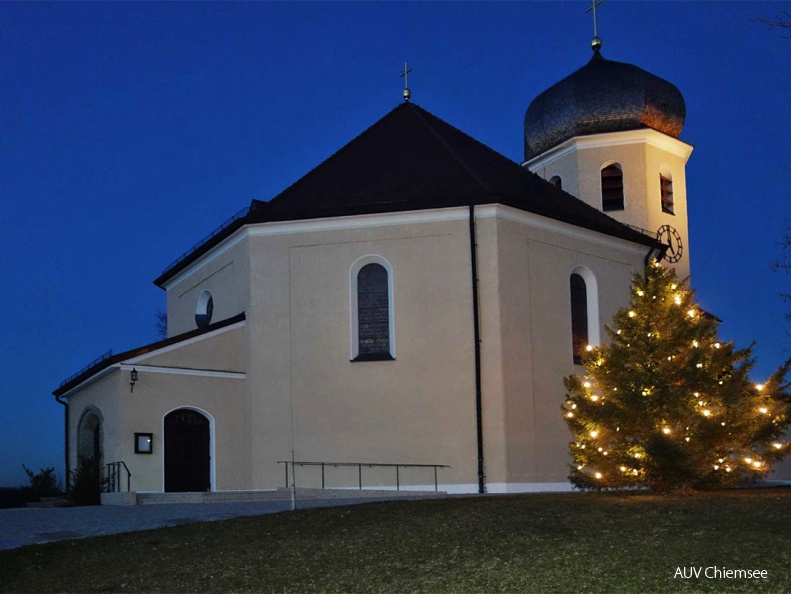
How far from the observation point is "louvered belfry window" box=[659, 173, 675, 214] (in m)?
32.7

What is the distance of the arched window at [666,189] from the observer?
3272 centimetres

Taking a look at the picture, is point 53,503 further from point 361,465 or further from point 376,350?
point 376,350

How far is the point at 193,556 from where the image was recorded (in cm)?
1293

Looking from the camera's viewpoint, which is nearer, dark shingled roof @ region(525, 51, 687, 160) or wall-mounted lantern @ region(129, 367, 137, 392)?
wall-mounted lantern @ region(129, 367, 137, 392)

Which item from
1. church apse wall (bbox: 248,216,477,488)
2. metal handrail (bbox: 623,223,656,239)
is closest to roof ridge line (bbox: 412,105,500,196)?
church apse wall (bbox: 248,216,477,488)

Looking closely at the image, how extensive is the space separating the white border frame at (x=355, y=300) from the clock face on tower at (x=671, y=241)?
1095cm

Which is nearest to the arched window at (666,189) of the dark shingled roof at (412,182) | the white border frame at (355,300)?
the dark shingled roof at (412,182)

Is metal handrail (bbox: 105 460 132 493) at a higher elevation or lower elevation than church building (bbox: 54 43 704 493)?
lower

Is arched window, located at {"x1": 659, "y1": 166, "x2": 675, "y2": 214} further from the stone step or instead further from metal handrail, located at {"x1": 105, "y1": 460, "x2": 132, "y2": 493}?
the stone step

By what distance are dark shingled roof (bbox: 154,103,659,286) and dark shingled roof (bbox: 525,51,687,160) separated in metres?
3.42

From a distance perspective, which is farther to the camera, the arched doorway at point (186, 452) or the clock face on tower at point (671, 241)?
the clock face on tower at point (671, 241)

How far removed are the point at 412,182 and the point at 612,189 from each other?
8.84m

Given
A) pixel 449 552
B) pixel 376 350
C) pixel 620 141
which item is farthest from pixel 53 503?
pixel 620 141

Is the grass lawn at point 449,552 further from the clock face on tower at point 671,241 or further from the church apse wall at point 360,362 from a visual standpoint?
the clock face on tower at point 671,241
